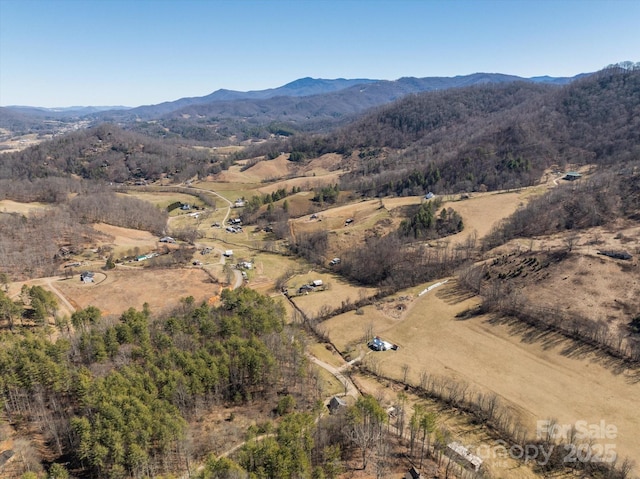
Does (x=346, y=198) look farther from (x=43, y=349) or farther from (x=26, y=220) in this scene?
(x=43, y=349)

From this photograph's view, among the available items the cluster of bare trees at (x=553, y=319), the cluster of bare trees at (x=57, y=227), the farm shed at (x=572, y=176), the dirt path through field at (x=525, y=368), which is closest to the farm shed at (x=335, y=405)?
the dirt path through field at (x=525, y=368)

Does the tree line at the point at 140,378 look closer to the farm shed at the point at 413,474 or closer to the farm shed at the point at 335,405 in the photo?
the farm shed at the point at 335,405

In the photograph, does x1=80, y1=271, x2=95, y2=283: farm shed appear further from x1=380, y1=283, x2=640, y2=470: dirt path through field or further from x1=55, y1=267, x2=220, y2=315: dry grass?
x1=380, y1=283, x2=640, y2=470: dirt path through field

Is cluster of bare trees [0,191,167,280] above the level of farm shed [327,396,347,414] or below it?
above

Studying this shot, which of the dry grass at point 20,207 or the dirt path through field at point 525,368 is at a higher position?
the dry grass at point 20,207

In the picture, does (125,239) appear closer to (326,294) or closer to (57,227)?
(57,227)

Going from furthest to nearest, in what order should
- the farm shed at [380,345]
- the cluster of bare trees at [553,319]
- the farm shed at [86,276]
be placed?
the farm shed at [86,276], the farm shed at [380,345], the cluster of bare trees at [553,319]

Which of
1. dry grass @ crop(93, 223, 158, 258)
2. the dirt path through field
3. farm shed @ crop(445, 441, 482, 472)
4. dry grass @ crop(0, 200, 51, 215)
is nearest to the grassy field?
the dirt path through field

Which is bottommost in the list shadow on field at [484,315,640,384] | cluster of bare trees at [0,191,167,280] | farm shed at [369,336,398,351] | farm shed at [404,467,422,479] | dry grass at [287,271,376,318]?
dry grass at [287,271,376,318]
